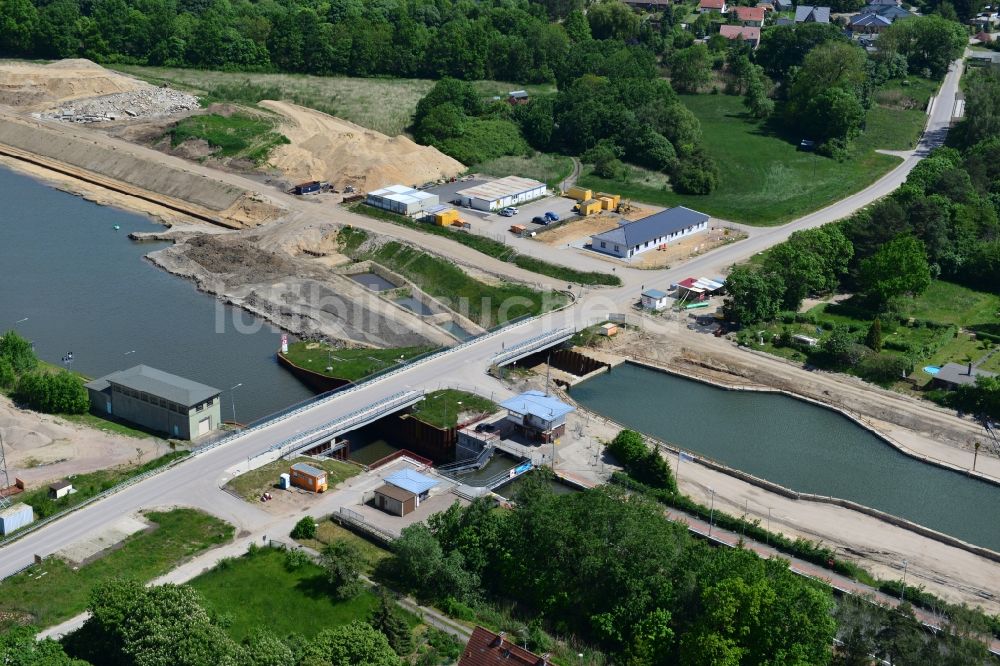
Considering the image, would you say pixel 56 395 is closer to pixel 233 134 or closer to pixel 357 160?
pixel 357 160

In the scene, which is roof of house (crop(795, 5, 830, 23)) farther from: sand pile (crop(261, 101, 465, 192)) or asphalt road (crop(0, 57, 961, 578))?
sand pile (crop(261, 101, 465, 192))

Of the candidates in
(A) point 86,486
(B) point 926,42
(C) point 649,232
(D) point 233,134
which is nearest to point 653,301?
(C) point 649,232

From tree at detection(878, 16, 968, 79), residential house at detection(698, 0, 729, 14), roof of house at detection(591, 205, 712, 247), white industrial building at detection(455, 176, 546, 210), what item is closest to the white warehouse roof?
white industrial building at detection(455, 176, 546, 210)

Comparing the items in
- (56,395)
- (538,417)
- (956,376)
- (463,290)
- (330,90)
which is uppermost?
(330,90)

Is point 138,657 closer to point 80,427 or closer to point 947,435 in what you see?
point 80,427

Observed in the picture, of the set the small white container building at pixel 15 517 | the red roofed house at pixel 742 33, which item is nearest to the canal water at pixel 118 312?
the small white container building at pixel 15 517
